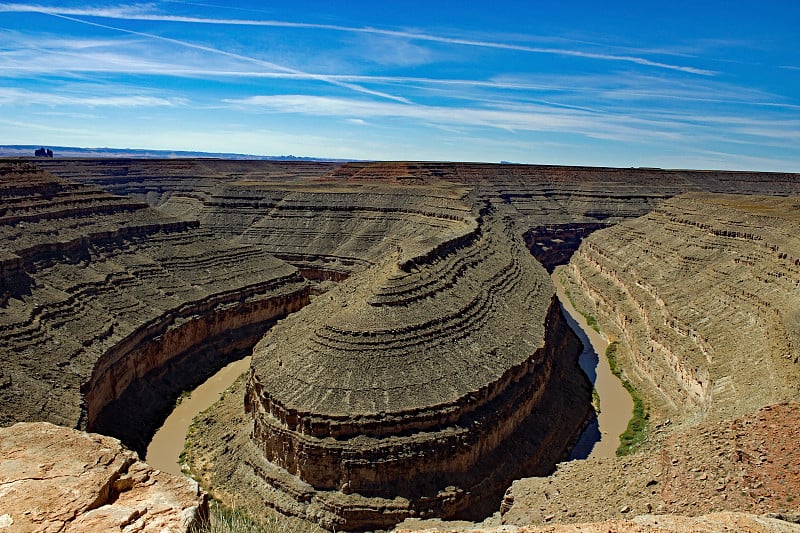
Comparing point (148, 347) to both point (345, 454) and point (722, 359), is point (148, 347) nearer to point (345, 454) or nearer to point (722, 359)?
point (345, 454)

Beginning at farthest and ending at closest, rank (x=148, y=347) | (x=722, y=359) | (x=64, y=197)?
(x=64, y=197), (x=148, y=347), (x=722, y=359)

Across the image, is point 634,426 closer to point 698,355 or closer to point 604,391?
point 604,391

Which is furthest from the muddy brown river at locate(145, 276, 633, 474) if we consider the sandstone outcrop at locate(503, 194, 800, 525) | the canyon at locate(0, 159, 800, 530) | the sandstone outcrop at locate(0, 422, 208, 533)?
the sandstone outcrop at locate(0, 422, 208, 533)

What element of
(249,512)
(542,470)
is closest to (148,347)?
(249,512)

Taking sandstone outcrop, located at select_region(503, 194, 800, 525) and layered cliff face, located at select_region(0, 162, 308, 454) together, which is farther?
layered cliff face, located at select_region(0, 162, 308, 454)

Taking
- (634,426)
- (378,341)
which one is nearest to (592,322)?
(634,426)

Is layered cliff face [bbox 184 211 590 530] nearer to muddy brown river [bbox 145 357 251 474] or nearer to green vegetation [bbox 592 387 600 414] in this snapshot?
green vegetation [bbox 592 387 600 414]
